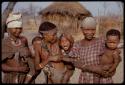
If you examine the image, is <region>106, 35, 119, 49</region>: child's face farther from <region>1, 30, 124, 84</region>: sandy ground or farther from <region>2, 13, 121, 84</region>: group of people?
<region>1, 30, 124, 84</region>: sandy ground

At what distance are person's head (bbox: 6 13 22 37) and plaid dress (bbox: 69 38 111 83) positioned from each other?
0.43m

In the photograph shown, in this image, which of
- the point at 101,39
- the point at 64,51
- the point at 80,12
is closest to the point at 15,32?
the point at 64,51

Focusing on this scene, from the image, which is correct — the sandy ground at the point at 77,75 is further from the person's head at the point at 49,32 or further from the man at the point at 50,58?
the person's head at the point at 49,32

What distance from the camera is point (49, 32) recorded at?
264 centimetres

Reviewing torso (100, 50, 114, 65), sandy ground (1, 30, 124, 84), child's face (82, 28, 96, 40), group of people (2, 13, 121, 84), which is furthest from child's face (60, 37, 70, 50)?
sandy ground (1, 30, 124, 84)

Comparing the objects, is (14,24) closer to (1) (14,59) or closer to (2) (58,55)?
(1) (14,59)

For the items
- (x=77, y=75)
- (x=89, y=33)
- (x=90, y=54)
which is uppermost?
(x=89, y=33)

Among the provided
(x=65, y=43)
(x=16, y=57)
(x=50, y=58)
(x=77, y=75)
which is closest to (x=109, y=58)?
(x=65, y=43)

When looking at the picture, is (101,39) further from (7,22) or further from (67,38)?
(7,22)

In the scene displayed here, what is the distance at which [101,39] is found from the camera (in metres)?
2.63

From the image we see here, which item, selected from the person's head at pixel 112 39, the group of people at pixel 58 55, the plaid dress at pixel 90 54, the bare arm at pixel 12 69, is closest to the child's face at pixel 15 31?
the group of people at pixel 58 55

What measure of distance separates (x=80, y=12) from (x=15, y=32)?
3906 mm

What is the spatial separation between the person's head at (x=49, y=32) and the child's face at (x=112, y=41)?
39 cm

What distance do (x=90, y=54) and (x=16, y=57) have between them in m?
0.57
